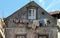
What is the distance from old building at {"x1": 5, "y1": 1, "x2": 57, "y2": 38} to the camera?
74.8ft

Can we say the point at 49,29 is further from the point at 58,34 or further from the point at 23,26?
the point at 23,26

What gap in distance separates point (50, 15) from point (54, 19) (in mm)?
496

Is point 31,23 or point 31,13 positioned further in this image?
point 31,23

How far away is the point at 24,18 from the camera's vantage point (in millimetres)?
22922

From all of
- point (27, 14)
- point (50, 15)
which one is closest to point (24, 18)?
point (27, 14)

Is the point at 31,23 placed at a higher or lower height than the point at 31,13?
lower

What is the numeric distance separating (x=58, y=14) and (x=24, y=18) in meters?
3.00

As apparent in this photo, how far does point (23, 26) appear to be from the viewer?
75.8 feet

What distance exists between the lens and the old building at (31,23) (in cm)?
2280

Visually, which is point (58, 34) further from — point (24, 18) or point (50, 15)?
point (24, 18)

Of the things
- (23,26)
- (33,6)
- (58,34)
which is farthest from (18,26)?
(58,34)

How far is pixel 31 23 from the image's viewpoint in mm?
22953

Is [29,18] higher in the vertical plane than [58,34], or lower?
higher

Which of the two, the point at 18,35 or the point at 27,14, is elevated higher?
the point at 27,14
